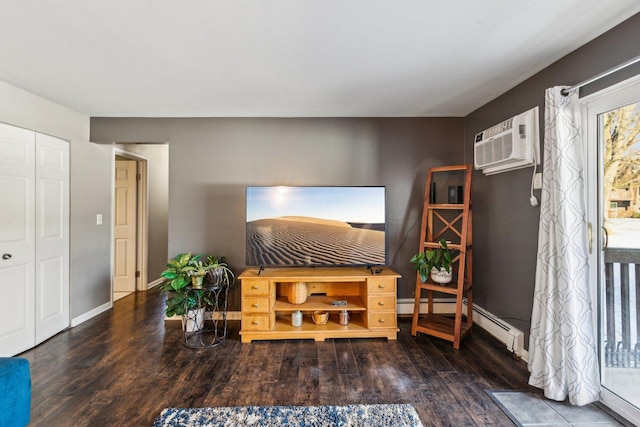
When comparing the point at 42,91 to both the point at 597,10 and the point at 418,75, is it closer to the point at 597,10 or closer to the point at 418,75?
the point at 418,75

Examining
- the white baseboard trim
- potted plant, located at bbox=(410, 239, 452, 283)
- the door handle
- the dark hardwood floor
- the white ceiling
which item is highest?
the white ceiling

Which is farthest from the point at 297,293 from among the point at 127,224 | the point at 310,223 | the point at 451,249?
the point at 127,224

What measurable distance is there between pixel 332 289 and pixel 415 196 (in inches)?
54.3

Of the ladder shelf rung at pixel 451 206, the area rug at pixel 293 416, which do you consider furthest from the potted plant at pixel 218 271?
the ladder shelf rung at pixel 451 206

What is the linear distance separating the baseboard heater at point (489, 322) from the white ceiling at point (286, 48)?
6.81ft

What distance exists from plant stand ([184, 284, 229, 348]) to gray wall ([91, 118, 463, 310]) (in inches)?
8.8

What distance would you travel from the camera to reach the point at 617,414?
5.54 ft

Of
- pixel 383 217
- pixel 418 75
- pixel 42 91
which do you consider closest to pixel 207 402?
pixel 383 217

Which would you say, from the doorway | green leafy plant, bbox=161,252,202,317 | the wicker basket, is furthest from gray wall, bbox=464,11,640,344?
the doorway

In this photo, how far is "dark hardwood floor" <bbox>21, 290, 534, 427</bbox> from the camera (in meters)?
1.79

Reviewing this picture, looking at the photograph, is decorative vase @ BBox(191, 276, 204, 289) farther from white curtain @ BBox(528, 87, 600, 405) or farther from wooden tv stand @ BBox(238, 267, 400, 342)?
white curtain @ BBox(528, 87, 600, 405)

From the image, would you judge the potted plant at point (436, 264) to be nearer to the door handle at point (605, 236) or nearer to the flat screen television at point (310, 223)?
the flat screen television at point (310, 223)

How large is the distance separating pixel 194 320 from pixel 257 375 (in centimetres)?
103

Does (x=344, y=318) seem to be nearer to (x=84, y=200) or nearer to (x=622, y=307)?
(x=622, y=307)
